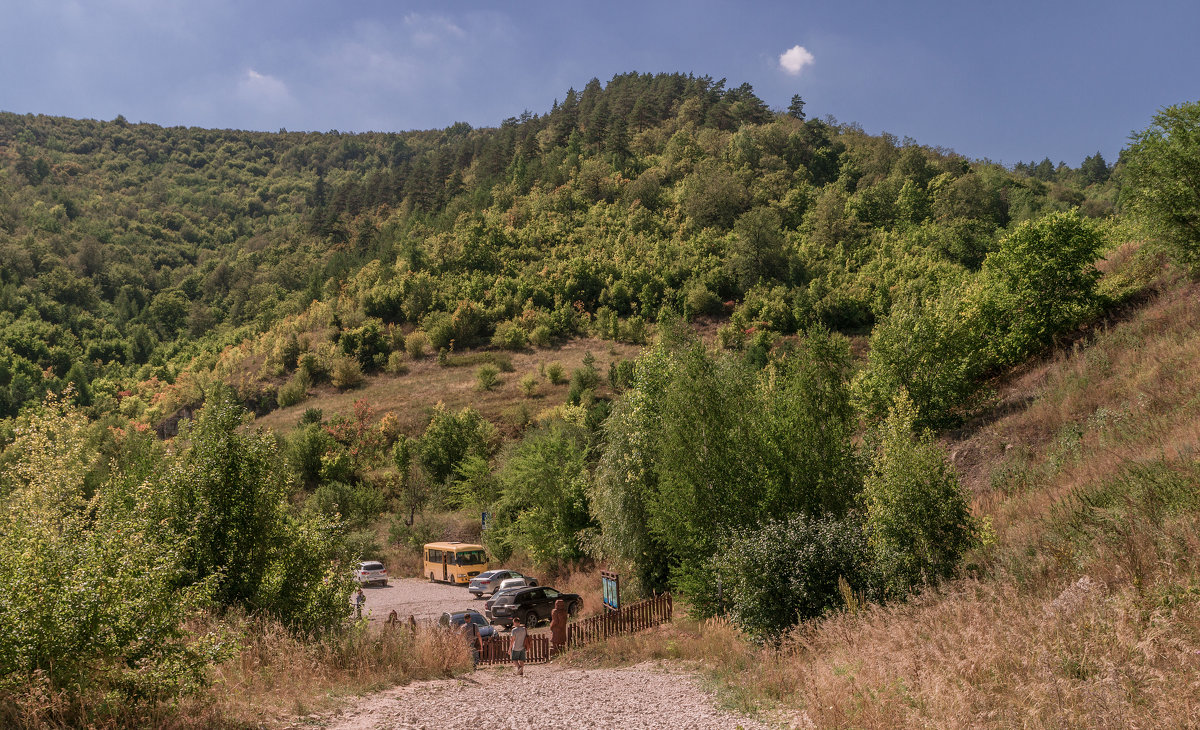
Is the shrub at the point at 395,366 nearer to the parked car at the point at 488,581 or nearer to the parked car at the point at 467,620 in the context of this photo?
the parked car at the point at 488,581

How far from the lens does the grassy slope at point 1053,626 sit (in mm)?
5953

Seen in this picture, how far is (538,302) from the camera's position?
93.9 metres

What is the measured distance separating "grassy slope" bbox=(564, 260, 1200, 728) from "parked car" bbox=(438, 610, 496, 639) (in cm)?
365

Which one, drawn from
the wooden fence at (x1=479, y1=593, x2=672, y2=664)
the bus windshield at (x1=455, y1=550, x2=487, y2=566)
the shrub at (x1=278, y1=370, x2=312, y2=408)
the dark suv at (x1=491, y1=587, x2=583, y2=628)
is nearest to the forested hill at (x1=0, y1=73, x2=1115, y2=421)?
the shrub at (x1=278, y1=370, x2=312, y2=408)

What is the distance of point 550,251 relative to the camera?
101250mm

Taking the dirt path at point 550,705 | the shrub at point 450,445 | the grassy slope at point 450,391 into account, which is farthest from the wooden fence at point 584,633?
the grassy slope at point 450,391

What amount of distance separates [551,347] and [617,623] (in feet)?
224

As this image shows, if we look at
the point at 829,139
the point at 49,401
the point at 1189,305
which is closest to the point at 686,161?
the point at 829,139

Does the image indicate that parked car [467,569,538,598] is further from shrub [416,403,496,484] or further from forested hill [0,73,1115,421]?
forested hill [0,73,1115,421]

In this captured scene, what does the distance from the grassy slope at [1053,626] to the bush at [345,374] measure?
2784 inches

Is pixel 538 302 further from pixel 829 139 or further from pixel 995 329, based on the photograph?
pixel 995 329

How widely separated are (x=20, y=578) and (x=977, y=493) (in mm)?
22307

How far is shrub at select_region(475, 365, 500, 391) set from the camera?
71125 millimetres

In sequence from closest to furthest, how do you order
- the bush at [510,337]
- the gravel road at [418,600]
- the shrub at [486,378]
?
the gravel road at [418,600], the shrub at [486,378], the bush at [510,337]
